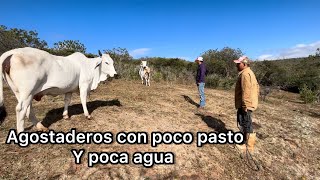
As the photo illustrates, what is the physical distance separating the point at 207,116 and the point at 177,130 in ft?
7.75

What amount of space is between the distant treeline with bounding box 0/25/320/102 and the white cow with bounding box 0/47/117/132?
13980mm

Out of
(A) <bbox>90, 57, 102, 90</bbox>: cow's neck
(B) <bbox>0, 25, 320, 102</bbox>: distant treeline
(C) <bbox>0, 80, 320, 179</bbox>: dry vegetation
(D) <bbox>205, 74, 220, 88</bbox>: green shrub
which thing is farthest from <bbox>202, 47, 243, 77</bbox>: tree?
(A) <bbox>90, 57, 102, 90</bbox>: cow's neck

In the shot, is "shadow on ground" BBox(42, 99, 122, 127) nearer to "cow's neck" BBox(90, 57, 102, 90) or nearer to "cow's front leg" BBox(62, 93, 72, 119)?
"cow's front leg" BBox(62, 93, 72, 119)

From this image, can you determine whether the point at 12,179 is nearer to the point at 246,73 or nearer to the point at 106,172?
Result: the point at 106,172

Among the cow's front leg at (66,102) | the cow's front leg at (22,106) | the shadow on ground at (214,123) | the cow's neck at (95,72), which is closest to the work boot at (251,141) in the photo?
the shadow on ground at (214,123)

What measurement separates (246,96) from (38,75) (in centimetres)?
444

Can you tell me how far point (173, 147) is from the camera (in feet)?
22.7

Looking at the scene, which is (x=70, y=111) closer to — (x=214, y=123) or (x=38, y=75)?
(x=38, y=75)

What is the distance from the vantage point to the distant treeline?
2291cm

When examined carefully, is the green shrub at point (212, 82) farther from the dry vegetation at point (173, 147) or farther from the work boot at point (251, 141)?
the work boot at point (251, 141)

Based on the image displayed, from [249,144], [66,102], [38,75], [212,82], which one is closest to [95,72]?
[66,102]

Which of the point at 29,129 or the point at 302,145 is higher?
the point at 29,129

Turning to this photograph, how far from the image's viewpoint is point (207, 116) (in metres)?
10.2

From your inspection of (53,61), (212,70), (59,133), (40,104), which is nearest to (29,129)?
(59,133)
